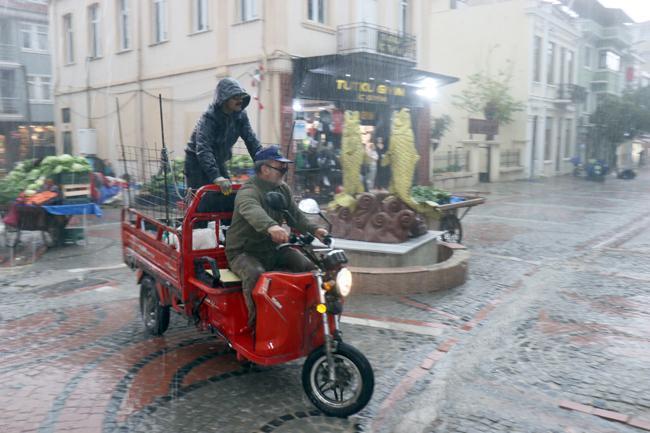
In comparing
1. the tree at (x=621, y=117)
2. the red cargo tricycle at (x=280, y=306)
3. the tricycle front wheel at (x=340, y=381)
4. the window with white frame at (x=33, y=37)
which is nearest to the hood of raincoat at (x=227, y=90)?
the red cargo tricycle at (x=280, y=306)

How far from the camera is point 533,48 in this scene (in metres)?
28.2

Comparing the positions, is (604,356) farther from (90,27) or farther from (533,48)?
(533,48)

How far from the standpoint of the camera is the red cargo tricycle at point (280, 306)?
3.97m

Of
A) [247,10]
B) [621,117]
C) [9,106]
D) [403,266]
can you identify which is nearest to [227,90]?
[403,266]

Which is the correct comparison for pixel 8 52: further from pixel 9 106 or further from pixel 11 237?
pixel 11 237

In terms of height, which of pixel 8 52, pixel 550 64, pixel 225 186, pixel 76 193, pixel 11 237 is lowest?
pixel 11 237

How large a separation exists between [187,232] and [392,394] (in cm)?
209

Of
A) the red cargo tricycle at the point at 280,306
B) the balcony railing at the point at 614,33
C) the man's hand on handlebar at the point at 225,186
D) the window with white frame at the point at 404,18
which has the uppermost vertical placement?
the balcony railing at the point at 614,33

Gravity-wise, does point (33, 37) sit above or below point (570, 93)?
above

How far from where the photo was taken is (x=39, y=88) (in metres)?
34.1

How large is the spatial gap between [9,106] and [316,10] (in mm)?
23545

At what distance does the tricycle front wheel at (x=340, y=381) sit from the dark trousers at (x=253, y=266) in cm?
59

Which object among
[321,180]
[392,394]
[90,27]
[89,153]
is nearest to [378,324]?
[392,394]

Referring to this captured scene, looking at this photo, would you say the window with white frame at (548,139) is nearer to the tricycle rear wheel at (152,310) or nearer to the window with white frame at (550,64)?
the window with white frame at (550,64)
